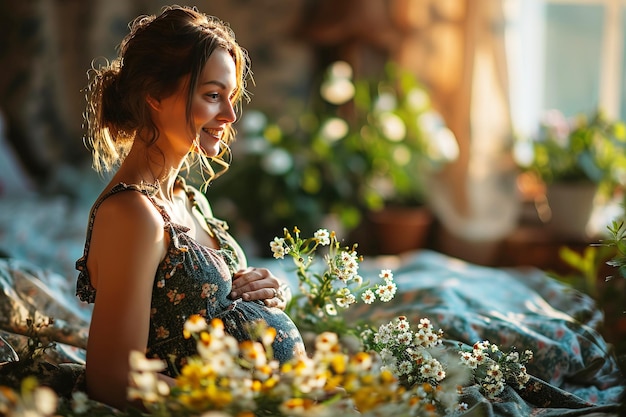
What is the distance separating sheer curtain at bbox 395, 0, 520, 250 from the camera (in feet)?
13.1

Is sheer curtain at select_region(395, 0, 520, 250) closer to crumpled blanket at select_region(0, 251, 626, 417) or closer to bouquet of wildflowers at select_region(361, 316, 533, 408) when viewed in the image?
crumpled blanket at select_region(0, 251, 626, 417)

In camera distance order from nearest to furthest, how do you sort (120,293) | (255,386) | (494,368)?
(255,386) < (120,293) < (494,368)

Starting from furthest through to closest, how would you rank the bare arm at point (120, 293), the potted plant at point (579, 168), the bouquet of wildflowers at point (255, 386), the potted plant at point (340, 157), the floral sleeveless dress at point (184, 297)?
the potted plant at point (340, 157), the potted plant at point (579, 168), the floral sleeveless dress at point (184, 297), the bare arm at point (120, 293), the bouquet of wildflowers at point (255, 386)

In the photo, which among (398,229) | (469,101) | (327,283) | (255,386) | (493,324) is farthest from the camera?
(398,229)

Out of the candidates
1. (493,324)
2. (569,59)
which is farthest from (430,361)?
(569,59)

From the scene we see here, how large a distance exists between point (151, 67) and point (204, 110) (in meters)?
0.12

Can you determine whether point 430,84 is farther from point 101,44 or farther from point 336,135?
point 101,44

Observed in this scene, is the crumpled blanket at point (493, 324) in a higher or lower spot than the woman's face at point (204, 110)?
lower

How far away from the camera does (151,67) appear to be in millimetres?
1448

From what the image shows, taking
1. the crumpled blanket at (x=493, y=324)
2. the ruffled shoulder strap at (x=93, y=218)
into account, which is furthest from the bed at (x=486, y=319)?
the ruffled shoulder strap at (x=93, y=218)

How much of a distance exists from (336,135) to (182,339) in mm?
2705

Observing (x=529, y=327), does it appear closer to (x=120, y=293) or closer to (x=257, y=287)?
(x=257, y=287)

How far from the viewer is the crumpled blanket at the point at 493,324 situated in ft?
5.45

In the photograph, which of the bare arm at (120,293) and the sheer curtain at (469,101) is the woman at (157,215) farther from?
the sheer curtain at (469,101)
